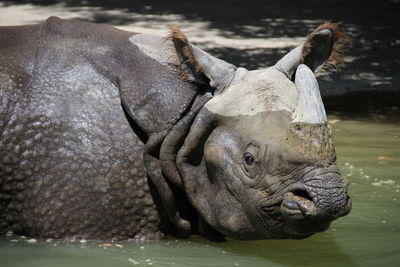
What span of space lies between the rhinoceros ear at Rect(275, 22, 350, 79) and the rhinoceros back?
1.09 m

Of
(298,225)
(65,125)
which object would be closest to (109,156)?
(65,125)

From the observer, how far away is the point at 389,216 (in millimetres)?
6152

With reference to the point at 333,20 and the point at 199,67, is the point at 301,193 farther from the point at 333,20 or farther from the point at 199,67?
the point at 333,20

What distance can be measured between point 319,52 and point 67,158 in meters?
1.74

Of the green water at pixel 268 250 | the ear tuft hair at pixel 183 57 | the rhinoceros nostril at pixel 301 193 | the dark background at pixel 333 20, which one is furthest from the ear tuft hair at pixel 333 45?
the dark background at pixel 333 20

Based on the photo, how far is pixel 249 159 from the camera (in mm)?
5000

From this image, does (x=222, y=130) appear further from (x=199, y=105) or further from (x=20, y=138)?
(x=20, y=138)

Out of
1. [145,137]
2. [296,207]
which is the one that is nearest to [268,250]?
[296,207]

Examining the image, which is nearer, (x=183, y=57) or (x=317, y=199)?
(x=317, y=199)

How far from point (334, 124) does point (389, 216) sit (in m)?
2.97

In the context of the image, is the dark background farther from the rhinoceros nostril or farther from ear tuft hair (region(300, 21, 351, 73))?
the rhinoceros nostril

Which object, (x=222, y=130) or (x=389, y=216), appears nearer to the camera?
(x=222, y=130)

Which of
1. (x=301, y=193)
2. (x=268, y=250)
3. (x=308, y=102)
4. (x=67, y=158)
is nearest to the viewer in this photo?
(x=301, y=193)

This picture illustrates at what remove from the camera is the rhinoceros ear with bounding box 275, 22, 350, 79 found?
5242mm
